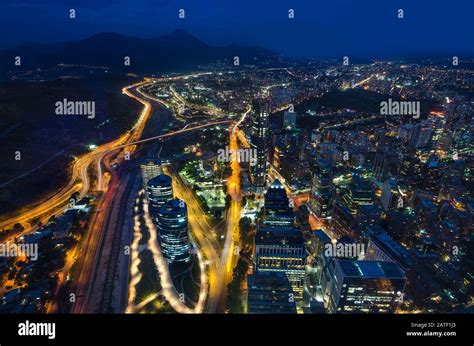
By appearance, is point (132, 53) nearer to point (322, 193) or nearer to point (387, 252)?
point (322, 193)

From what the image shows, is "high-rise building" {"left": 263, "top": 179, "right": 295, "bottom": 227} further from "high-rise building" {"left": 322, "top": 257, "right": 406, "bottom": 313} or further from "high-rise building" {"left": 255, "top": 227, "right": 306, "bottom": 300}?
"high-rise building" {"left": 322, "top": 257, "right": 406, "bottom": 313}

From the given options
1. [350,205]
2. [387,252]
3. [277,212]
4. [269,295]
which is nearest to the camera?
[269,295]

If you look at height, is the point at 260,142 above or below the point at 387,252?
above

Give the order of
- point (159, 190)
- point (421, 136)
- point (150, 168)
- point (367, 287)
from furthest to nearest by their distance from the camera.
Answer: point (421, 136) < point (150, 168) < point (159, 190) < point (367, 287)

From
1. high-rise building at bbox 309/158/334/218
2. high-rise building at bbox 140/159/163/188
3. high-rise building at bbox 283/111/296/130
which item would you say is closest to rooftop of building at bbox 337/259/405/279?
high-rise building at bbox 309/158/334/218

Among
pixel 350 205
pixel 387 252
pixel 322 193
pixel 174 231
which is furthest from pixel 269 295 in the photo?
pixel 350 205
